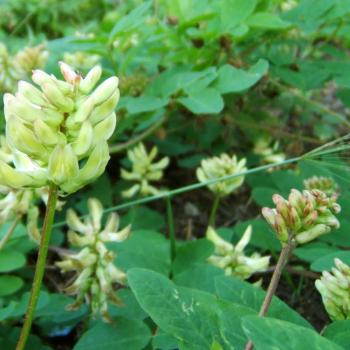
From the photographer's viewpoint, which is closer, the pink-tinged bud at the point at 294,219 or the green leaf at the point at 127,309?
the pink-tinged bud at the point at 294,219

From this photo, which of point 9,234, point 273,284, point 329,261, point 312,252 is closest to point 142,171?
point 9,234

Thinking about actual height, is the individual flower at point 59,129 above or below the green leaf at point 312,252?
above

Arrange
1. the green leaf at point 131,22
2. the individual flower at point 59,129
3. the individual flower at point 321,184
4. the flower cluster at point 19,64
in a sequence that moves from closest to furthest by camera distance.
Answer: the individual flower at point 59,129 < the individual flower at point 321,184 < the green leaf at point 131,22 < the flower cluster at point 19,64

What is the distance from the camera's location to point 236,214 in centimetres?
Result: 229

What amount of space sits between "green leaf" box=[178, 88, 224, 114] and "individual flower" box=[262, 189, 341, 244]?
0.67 m

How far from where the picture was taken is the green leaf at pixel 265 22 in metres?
1.86

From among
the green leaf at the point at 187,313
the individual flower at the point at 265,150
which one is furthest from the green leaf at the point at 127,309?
the individual flower at the point at 265,150

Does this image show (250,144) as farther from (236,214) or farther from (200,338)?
(200,338)

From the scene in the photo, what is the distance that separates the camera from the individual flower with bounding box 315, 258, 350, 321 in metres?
1.09

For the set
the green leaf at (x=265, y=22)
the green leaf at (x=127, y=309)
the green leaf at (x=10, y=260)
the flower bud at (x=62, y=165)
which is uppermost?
the flower bud at (x=62, y=165)

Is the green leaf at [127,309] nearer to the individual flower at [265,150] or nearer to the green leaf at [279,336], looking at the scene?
the green leaf at [279,336]

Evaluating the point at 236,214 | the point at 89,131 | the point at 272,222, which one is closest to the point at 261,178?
the point at 236,214

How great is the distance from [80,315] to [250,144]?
1.24 metres

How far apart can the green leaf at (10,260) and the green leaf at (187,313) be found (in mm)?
525
